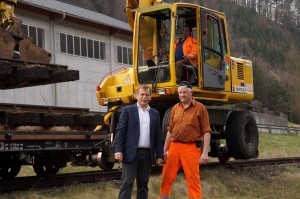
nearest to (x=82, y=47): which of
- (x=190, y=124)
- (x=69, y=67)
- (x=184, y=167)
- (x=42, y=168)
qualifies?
(x=69, y=67)

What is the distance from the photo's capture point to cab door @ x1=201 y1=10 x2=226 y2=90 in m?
11.2

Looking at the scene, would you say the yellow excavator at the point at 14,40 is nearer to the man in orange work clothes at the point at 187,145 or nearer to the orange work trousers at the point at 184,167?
the man in orange work clothes at the point at 187,145

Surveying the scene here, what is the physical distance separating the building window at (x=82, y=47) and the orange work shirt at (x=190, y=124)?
21262 mm

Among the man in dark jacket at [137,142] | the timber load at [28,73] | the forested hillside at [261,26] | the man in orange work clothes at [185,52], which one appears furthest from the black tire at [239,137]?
the forested hillside at [261,26]

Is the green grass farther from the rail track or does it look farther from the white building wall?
the white building wall

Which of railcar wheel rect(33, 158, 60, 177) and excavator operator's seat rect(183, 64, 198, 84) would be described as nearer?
railcar wheel rect(33, 158, 60, 177)

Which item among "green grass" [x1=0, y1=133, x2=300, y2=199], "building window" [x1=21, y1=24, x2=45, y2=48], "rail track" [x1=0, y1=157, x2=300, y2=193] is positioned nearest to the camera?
"green grass" [x1=0, y1=133, x2=300, y2=199]

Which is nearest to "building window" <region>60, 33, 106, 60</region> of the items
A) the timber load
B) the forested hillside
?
the timber load

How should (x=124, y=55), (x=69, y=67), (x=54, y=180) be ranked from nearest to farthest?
1. (x=54, y=180)
2. (x=69, y=67)
3. (x=124, y=55)

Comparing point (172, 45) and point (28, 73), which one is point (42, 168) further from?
point (172, 45)

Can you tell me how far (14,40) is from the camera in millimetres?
8422

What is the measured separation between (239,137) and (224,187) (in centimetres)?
220

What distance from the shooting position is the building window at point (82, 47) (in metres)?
28.0

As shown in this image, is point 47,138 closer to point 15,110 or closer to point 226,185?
point 15,110
